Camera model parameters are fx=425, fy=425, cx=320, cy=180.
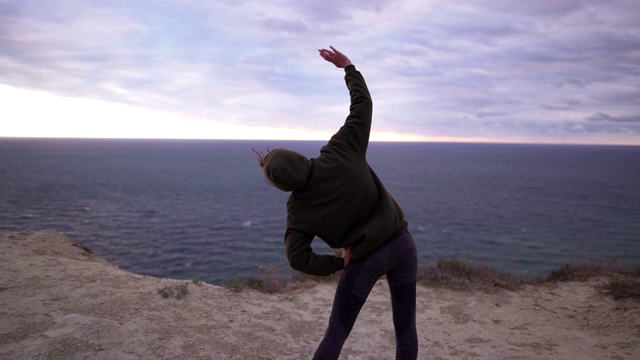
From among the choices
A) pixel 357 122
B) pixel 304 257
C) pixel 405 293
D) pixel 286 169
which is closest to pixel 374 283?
pixel 405 293

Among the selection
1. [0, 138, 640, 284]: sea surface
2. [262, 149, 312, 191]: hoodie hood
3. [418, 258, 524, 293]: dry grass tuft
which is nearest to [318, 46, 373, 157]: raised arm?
[262, 149, 312, 191]: hoodie hood

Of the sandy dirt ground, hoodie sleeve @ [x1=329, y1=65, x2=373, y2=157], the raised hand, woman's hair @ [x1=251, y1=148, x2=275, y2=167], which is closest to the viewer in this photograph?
woman's hair @ [x1=251, y1=148, x2=275, y2=167]

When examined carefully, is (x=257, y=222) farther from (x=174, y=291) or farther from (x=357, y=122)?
(x=357, y=122)

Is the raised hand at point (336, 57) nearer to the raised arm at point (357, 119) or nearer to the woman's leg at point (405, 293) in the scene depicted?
the raised arm at point (357, 119)

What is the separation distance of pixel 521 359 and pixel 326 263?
3.85 metres

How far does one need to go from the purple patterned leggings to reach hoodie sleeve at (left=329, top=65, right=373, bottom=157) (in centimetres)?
73

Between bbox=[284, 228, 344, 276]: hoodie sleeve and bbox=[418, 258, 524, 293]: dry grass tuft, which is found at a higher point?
bbox=[284, 228, 344, 276]: hoodie sleeve

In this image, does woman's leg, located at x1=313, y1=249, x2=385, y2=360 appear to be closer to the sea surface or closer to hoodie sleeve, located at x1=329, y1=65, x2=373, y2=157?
hoodie sleeve, located at x1=329, y1=65, x2=373, y2=157

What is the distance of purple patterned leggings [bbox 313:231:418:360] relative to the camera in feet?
9.88

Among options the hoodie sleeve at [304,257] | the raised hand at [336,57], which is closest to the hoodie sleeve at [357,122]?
the raised hand at [336,57]

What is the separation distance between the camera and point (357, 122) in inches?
121

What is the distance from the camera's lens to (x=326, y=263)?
279 centimetres

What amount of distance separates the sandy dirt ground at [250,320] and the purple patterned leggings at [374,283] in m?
2.35

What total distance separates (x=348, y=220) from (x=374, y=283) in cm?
51
